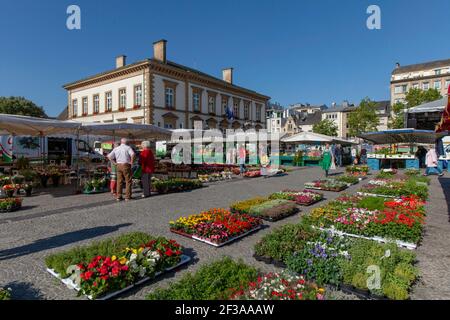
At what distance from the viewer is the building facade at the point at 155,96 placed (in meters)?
34.9

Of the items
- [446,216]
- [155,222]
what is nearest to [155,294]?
[155,222]

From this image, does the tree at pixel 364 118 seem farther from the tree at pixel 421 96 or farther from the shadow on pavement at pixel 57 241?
the shadow on pavement at pixel 57 241

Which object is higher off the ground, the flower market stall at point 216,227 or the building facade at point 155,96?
the building facade at point 155,96

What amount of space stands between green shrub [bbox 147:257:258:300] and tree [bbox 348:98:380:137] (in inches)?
2121

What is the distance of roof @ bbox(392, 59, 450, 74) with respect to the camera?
71062 mm

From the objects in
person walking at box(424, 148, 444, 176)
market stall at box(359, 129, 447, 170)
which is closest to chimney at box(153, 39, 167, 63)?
market stall at box(359, 129, 447, 170)

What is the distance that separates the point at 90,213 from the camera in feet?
25.7

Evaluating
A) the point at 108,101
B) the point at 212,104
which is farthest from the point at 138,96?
the point at 212,104

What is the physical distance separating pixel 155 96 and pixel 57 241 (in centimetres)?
3168

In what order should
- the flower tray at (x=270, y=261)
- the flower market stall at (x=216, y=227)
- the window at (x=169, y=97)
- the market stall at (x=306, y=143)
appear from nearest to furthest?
1. the flower tray at (x=270, y=261)
2. the flower market stall at (x=216, y=227)
3. the market stall at (x=306, y=143)
4. the window at (x=169, y=97)

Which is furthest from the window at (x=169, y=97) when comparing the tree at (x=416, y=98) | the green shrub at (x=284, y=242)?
the tree at (x=416, y=98)

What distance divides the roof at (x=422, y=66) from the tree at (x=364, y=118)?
37229mm

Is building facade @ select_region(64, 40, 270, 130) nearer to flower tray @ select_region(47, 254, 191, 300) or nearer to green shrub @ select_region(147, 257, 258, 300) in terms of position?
flower tray @ select_region(47, 254, 191, 300)

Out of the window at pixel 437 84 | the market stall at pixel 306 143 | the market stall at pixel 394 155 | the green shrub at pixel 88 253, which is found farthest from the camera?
the window at pixel 437 84
